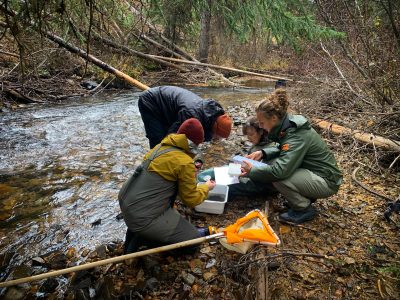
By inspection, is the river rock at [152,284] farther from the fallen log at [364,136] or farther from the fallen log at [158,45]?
the fallen log at [158,45]

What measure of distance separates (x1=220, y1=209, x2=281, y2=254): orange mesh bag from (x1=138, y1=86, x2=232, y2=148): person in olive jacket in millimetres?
891

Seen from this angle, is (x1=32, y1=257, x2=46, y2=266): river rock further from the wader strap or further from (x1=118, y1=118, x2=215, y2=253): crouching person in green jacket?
the wader strap

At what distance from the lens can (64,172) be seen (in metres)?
4.61

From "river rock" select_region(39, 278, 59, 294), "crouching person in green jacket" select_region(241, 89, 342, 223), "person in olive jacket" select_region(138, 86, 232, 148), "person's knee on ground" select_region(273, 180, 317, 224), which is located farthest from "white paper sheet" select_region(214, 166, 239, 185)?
"river rock" select_region(39, 278, 59, 294)

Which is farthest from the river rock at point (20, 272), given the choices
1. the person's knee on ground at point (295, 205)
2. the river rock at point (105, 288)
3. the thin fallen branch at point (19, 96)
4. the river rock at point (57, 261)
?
the thin fallen branch at point (19, 96)

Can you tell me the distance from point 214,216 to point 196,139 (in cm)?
120

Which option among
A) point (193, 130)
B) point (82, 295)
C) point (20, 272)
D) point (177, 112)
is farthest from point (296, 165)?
point (20, 272)

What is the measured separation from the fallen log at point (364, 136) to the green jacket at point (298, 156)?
1791 millimetres

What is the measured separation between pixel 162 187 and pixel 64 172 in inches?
100

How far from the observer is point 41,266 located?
2.82 meters

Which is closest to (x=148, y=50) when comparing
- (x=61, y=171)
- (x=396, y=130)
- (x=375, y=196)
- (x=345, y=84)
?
(x=345, y=84)

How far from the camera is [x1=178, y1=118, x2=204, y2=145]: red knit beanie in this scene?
263cm

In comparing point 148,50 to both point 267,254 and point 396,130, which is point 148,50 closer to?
point 396,130

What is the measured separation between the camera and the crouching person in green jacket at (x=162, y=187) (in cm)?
261
